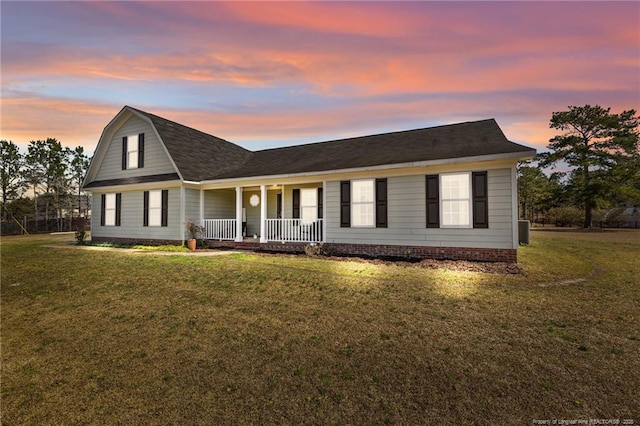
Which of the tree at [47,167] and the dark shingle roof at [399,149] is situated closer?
the dark shingle roof at [399,149]

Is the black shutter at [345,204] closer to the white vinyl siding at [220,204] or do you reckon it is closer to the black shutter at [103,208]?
the white vinyl siding at [220,204]

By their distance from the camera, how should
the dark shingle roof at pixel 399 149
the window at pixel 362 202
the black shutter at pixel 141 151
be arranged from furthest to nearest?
the black shutter at pixel 141 151 → the window at pixel 362 202 → the dark shingle roof at pixel 399 149

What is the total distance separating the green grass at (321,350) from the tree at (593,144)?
30.2m

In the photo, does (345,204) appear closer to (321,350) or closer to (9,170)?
(321,350)

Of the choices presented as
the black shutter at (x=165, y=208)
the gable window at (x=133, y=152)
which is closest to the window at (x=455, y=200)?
the black shutter at (x=165, y=208)

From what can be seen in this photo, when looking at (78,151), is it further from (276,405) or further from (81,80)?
(276,405)

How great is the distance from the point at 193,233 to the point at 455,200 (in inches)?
459

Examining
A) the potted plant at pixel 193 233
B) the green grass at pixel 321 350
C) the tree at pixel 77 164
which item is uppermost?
the tree at pixel 77 164

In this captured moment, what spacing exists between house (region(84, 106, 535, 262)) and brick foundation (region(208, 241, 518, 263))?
0.04 m

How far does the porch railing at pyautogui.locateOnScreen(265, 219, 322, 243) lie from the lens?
13.5m

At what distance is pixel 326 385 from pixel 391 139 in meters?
14.0

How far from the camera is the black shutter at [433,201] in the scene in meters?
10.9

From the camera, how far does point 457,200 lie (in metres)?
10.6

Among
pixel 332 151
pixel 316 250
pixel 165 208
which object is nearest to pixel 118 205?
pixel 165 208
